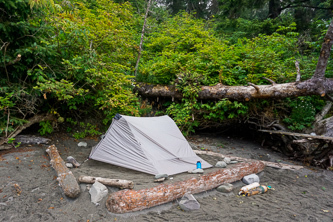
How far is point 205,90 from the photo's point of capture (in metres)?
7.06

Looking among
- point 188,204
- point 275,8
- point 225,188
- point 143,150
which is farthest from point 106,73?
point 275,8

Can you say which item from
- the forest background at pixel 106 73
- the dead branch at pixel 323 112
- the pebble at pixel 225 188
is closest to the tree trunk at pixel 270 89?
the forest background at pixel 106 73

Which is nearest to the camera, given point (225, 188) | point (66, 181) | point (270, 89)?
point (66, 181)

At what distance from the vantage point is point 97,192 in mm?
3154

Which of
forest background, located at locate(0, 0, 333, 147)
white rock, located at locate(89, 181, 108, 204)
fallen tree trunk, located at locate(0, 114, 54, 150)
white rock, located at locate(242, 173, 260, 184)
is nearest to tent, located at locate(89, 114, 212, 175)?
white rock, located at locate(242, 173, 260, 184)

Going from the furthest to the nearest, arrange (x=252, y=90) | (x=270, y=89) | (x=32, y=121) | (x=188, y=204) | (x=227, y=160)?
(x=252, y=90)
(x=270, y=89)
(x=32, y=121)
(x=227, y=160)
(x=188, y=204)

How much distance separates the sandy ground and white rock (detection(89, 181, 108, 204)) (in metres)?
0.09

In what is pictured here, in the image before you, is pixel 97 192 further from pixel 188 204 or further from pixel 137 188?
pixel 188 204

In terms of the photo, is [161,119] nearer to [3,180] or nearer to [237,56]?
[3,180]

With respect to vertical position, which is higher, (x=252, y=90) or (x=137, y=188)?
(x=252, y=90)

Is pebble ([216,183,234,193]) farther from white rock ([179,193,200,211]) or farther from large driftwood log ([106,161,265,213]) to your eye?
white rock ([179,193,200,211])

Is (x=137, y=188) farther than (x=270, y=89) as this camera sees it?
No

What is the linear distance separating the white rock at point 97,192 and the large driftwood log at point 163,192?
244mm

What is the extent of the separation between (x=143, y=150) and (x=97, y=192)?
1.36 m
